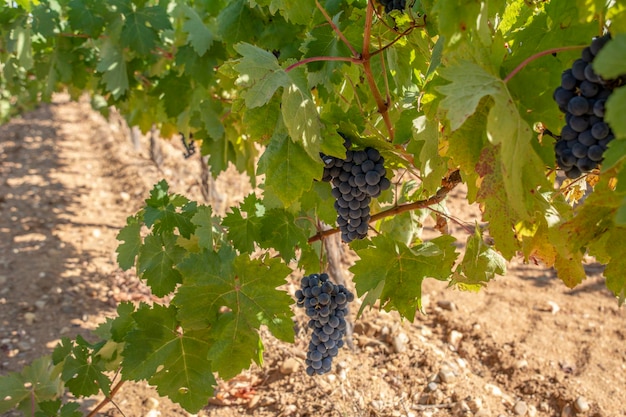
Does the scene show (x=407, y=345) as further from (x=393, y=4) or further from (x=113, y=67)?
(x=113, y=67)

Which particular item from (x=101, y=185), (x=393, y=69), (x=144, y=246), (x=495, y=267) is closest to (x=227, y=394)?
(x=144, y=246)

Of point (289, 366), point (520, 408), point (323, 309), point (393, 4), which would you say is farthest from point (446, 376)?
point (393, 4)

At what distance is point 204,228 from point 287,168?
0.78 meters

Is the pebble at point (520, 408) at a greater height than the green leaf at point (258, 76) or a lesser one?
lesser

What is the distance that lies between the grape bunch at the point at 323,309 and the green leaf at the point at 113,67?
2412 millimetres

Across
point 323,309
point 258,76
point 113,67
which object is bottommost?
point 323,309

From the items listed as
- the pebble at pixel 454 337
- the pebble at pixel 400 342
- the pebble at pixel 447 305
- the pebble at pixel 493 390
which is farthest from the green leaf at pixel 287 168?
the pebble at pixel 447 305

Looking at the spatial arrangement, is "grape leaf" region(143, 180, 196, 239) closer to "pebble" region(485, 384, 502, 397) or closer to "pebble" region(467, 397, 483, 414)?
"pebble" region(467, 397, 483, 414)

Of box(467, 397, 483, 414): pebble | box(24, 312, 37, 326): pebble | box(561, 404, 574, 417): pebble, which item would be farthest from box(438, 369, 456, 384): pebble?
box(24, 312, 37, 326): pebble

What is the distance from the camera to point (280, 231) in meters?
2.49

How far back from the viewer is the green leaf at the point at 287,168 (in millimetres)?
1753

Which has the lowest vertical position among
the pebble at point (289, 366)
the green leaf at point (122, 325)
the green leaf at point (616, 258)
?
the pebble at point (289, 366)

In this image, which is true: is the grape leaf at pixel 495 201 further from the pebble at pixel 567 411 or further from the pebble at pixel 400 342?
the pebble at pixel 400 342

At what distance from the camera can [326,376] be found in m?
3.89
